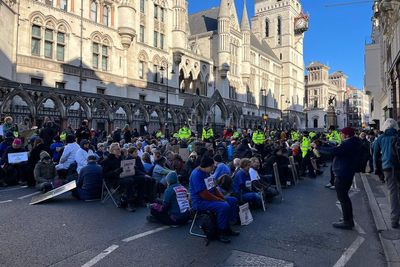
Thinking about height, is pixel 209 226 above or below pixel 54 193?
below

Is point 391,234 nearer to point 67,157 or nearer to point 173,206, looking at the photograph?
point 173,206

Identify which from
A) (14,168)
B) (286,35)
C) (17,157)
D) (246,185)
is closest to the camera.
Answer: (246,185)

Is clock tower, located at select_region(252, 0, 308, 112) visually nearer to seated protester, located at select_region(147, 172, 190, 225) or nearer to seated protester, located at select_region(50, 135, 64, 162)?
seated protester, located at select_region(50, 135, 64, 162)

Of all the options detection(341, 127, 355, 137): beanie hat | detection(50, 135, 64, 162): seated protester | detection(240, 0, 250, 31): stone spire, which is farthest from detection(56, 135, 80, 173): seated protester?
detection(240, 0, 250, 31): stone spire

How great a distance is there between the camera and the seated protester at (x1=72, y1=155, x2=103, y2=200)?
874 cm

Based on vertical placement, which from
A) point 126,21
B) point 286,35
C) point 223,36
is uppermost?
point 286,35

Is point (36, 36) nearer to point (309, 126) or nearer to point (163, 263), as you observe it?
point (163, 263)

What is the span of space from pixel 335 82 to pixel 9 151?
130 metres

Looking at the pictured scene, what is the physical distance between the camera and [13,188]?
10.4 m

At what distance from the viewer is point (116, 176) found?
28.2 ft

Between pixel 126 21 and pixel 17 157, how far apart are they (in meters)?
24.3

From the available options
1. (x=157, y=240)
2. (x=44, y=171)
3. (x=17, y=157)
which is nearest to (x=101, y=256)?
(x=157, y=240)

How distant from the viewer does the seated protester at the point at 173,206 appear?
6590 millimetres

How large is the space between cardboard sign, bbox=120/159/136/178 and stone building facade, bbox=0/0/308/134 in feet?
43.7
